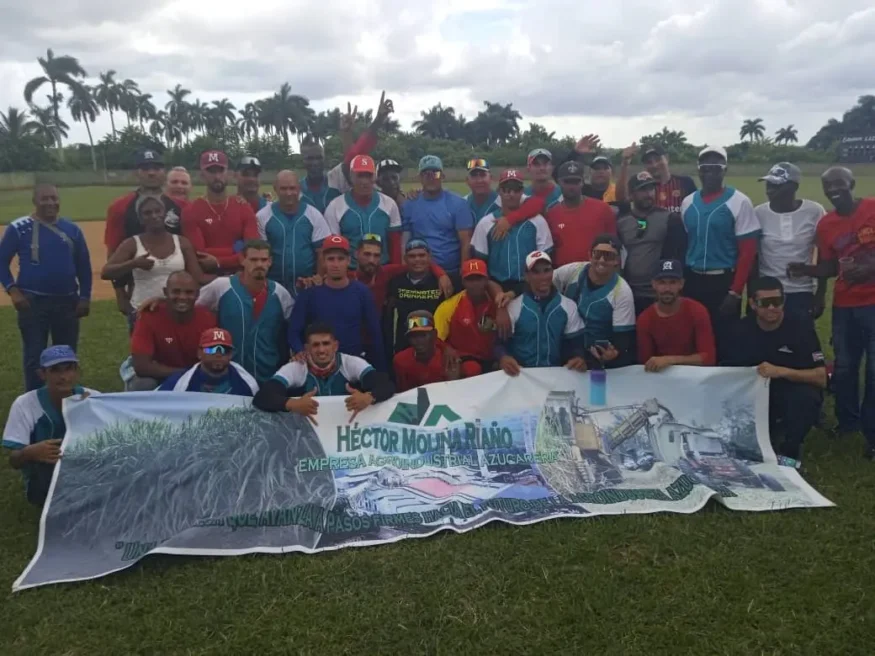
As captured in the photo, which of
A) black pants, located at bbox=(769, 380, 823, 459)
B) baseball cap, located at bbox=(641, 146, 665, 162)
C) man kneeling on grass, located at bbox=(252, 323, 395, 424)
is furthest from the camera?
baseball cap, located at bbox=(641, 146, 665, 162)

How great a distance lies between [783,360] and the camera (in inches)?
249

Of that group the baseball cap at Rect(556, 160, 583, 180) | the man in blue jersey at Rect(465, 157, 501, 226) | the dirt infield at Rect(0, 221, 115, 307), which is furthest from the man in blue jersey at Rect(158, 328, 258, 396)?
the dirt infield at Rect(0, 221, 115, 307)

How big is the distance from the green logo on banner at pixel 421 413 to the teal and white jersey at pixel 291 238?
1934 millimetres

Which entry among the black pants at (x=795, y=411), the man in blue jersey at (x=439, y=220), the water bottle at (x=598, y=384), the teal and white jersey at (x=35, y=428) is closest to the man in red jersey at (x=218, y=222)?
the man in blue jersey at (x=439, y=220)

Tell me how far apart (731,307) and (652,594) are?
3347 mm

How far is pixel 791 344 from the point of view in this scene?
20.5 feet

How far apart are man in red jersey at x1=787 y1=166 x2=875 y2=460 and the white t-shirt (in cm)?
10

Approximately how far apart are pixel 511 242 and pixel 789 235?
2.54 m

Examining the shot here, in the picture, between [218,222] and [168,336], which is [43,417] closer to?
[168,336]

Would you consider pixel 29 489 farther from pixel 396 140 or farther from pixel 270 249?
pixel 396 140

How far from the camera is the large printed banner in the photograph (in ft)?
16.0

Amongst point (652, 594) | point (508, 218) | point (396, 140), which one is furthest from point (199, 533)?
point (396, 140)

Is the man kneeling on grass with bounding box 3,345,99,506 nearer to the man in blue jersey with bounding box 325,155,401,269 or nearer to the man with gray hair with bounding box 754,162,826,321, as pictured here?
the man in blue jersey with bounding box 325,155,401,269

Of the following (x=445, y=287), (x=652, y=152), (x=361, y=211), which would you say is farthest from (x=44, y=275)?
(x=652, y=152)
